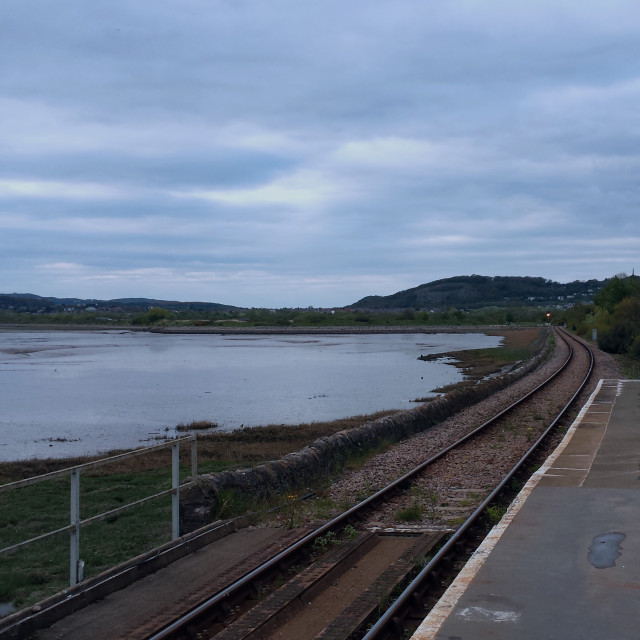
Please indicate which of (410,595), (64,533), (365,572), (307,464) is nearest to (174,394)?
(307,464)

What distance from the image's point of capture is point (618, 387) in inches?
1046

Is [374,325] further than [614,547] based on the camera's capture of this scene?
Yes

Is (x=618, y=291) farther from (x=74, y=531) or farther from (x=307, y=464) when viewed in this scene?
(x=74, y=531)

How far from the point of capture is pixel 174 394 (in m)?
41.8

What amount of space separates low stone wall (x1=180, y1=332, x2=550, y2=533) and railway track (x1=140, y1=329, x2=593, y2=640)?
1682mm

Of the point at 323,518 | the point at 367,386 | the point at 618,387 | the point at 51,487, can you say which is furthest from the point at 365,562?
the point at 367,386

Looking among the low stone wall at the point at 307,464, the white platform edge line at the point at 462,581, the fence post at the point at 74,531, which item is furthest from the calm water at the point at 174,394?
the white platform edge line at the point at 462,581

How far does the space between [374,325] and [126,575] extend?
567 feet

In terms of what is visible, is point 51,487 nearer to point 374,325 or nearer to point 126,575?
point 126,575

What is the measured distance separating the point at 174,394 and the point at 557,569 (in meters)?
36.4

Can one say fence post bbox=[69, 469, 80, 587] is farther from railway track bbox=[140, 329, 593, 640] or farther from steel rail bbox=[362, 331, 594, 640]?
steel rail bbox=[362, 331, 594, 640]

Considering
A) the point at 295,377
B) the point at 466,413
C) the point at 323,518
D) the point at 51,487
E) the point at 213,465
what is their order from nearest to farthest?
the point at 323,518 < the point at 51,487 < the point at 213,465 < the point at 466,413 < the point at 295,377

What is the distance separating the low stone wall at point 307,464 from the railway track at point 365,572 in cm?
168

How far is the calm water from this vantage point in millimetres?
28312
